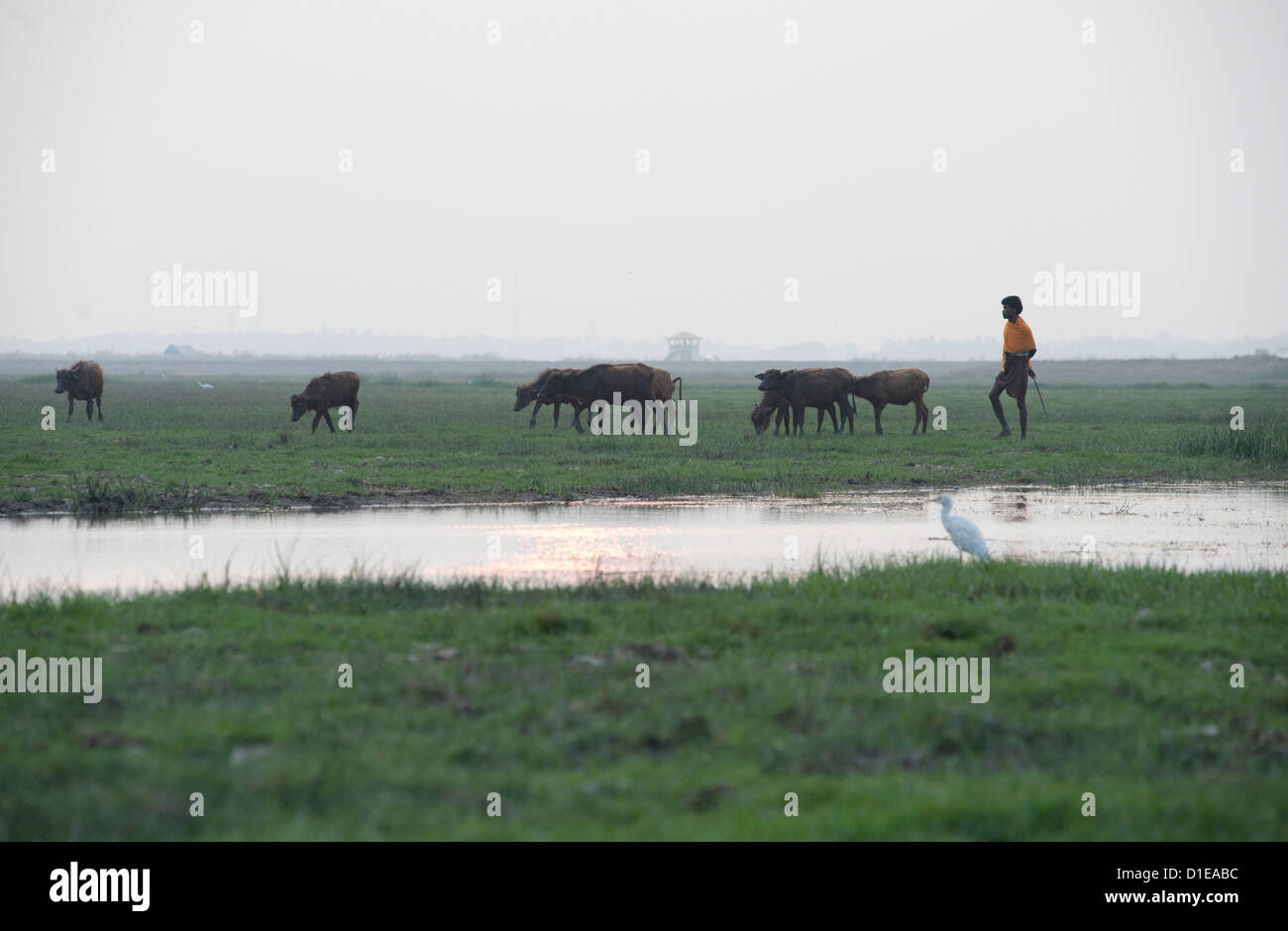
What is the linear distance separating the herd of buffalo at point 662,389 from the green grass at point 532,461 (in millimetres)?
752

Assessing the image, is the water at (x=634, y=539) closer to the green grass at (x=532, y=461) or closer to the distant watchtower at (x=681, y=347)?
the green grass at (x=532, y=461)

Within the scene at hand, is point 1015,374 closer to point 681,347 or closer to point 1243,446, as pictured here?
point 1243,446

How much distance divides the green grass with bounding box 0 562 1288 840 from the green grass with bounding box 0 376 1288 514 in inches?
334

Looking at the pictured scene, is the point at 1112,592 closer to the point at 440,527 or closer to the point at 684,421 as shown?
the point at 440,527

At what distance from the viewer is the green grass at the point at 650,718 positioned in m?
4.97

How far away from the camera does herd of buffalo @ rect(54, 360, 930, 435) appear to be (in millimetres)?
28141

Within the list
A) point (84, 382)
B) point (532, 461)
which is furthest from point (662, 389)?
point (84, 382)

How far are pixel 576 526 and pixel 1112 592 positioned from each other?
678 cm

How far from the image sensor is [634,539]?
13.1m

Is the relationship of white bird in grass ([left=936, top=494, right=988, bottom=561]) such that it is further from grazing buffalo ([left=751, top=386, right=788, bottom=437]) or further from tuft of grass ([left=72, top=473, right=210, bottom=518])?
grazing buffalo ([left=751, top=386, right=788, bottom=437])

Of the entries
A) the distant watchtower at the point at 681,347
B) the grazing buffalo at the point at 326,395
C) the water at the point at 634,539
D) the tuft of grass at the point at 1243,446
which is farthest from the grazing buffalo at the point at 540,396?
the distant watchtower at the point at 681,347

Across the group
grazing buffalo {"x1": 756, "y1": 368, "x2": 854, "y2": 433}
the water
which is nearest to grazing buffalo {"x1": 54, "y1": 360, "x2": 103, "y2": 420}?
grazing buffalo {"x1": 756, "y1": 368, "x2": 854, "y2": 433}
